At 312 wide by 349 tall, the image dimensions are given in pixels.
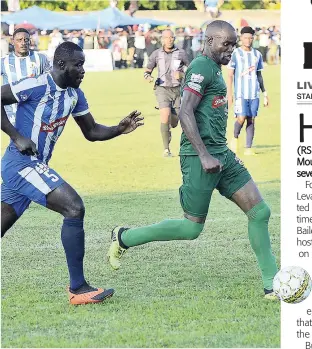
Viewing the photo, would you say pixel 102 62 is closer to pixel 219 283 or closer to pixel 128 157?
pixel 128 157

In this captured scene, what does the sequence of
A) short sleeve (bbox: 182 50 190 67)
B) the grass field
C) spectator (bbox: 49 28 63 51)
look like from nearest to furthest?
the grass field → short sleeve (bbox: 182 50 190 67) → spectator (bbox: 49 28 63 51)

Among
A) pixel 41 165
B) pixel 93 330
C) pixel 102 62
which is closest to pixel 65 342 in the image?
pixel 93 330

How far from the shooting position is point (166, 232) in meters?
7.75

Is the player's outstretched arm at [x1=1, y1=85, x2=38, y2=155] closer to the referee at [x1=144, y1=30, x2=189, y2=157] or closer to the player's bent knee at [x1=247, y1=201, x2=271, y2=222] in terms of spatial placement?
the player's bent knee at [x1=247, y1=201, x2=271, y2=222]

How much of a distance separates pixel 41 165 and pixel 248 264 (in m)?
2.32

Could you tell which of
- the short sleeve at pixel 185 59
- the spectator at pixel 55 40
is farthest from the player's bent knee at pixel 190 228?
the spectator at pixel 55 40

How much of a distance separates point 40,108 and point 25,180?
559mm

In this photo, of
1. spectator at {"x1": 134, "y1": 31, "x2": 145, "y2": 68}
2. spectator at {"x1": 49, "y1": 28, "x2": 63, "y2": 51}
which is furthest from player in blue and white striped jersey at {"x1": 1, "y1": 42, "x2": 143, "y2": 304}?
spectator at {"x1": 134, "y1": 31, "x2": 145, "y2": 68}

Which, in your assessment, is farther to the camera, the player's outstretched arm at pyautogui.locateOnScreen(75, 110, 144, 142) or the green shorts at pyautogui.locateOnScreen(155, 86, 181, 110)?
the green shorts at pyautogui.locateOnScreen(155, 86, 181, 110)

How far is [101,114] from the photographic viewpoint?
26.3 m

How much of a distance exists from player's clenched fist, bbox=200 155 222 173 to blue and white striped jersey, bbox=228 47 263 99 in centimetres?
1042

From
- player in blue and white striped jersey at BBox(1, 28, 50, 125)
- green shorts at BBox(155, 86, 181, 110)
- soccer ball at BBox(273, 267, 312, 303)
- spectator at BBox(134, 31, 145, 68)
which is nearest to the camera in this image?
soccer ball at BBox(273, 267, 312, 303)

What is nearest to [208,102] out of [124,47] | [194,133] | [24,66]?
[194,133]

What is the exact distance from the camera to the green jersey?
7.31m
